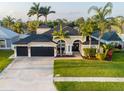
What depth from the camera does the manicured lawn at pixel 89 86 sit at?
17906 millimetres

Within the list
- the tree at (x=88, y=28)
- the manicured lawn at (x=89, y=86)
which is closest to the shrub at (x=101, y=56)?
the tree at (x=88, y=28)

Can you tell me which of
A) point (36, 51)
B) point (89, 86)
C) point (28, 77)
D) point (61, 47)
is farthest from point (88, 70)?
point (36, 51)

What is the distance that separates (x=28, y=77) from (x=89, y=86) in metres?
6.22

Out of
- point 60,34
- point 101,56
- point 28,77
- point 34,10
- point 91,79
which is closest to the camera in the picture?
point 91,79

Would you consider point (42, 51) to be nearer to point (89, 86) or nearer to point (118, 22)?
point (118, 22)

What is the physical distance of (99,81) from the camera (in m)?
20.0

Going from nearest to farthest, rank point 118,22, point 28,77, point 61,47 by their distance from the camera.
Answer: point 28,77 < point 118,22 < point 61,47

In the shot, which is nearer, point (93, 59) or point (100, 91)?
point (100, 91)

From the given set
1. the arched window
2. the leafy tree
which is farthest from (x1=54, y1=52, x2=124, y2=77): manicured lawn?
the arched window

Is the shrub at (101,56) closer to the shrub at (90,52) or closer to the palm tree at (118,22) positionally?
the shrub at (90,52)

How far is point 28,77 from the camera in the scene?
2138cm

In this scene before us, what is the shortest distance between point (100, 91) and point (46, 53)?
17773mm

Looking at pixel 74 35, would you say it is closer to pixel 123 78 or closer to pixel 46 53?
pixel 46 53

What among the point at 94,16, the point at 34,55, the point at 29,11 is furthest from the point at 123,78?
the point at 29,11
